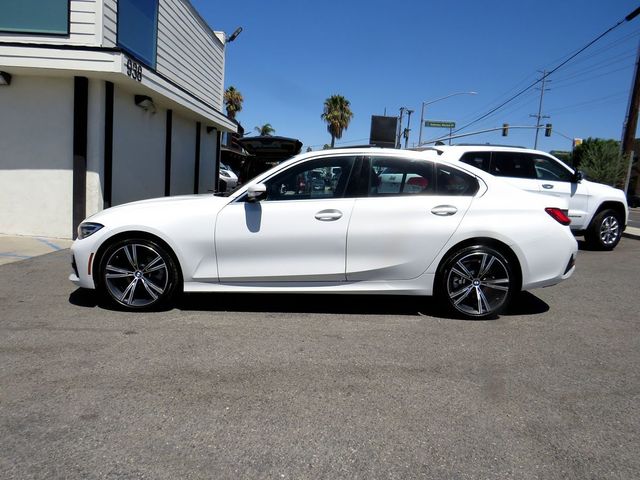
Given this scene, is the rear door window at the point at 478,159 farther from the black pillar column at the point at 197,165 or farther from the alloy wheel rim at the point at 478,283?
the black pillar column at the point at 197,165

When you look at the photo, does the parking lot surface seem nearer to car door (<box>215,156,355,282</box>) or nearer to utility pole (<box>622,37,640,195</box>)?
car door (<box>215,156,355,282</box>)

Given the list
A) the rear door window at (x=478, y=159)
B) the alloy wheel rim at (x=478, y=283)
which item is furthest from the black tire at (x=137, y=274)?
the rear door window at (x=478, y=159)

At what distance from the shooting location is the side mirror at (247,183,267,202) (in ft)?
15.3

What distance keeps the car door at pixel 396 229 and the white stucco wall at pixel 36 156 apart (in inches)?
258

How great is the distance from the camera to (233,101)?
52.6m

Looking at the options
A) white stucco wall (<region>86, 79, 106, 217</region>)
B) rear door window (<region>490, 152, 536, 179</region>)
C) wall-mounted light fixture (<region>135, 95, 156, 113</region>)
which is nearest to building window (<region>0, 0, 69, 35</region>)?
white stucco wall (<region>86, 79, 106, 217</region>)

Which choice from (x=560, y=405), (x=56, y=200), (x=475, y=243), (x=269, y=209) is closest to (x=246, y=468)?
(x=560, y=405)

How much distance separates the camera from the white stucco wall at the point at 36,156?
8.88 m

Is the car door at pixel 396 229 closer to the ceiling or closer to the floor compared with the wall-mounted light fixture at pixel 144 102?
closer to the floor

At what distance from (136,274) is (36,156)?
5682mm

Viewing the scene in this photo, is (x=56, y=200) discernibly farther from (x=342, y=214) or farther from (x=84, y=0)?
(x=342, y=214)

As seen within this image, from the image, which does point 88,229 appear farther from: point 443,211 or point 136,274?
point 443,211

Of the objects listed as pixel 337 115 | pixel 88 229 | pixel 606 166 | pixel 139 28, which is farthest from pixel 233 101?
pixel 88 229

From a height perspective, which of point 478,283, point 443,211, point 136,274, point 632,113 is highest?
point 632,113
